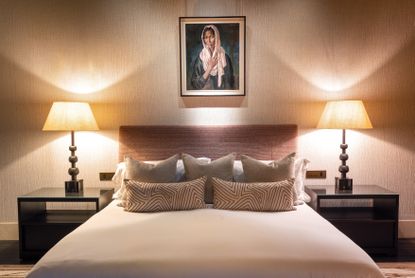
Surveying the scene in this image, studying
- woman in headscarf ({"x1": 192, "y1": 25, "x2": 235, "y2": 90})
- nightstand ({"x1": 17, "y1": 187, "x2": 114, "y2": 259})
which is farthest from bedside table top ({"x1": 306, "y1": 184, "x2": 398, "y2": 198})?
nightstand ({"x1": 17, "y1": 187, "x2": 114, "y2": 259})

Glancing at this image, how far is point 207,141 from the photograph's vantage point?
11.0ft

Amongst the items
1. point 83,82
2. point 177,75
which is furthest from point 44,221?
point 177,75

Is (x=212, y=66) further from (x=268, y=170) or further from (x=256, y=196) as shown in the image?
(x=256, y=196)

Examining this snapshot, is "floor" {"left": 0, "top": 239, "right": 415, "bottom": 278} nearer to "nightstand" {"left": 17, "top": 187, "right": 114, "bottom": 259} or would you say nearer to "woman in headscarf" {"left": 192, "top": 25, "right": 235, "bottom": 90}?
"nightstand" {"left": 17, "top": 187, "right": 114, "bottom": 259}

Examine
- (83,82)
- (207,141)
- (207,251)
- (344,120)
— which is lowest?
(207,251)

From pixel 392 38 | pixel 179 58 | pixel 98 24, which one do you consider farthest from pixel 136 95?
pixel 392 38

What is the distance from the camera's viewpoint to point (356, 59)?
3.44m

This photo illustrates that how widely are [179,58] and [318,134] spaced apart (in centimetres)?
158

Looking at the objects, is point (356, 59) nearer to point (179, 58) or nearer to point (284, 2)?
point (284, 2)

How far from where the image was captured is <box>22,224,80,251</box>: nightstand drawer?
3.10m

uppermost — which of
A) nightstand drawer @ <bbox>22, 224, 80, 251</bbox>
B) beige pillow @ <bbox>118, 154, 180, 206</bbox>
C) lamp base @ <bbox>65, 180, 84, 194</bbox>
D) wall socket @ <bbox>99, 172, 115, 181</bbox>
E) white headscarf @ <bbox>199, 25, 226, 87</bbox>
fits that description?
white headscarf @ <bbox>199, 25, 226, 87</bbox>

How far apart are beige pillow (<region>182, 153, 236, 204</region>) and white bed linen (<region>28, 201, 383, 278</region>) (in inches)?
22.5

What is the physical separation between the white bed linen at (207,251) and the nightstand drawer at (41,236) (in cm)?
103

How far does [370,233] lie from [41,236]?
2948 mm
